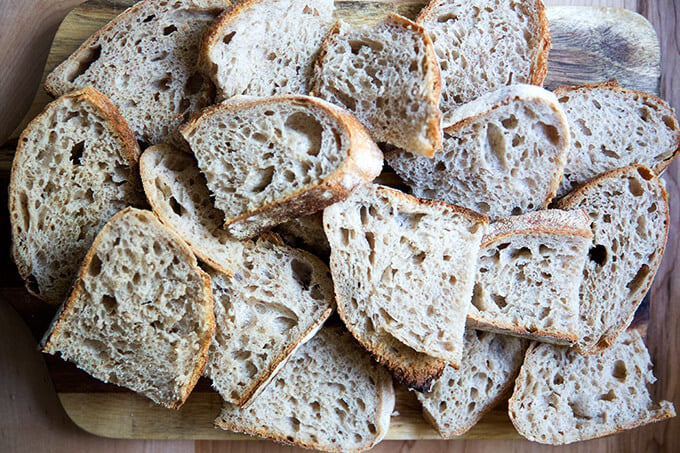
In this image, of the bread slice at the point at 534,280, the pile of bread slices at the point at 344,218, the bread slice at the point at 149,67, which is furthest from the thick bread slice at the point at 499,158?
the bread slice at the point at 149,67

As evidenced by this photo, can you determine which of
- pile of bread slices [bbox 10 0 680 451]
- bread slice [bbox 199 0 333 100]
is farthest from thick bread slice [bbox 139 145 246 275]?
bread slice [bbox 199 0 333 100]

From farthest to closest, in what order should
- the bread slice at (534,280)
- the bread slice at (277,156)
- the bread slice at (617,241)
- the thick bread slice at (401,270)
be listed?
the bread slice at (617,241)
the bread slice at (534,280)
the thick bread slice at (401,270)
the bread slice at (277,156)

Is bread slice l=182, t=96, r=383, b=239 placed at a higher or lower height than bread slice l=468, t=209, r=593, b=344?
higher

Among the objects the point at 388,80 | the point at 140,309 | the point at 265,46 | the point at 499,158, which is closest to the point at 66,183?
the point at 140,309

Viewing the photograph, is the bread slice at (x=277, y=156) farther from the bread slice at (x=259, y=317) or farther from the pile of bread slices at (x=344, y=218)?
the bread slice at (x=259, y=317)

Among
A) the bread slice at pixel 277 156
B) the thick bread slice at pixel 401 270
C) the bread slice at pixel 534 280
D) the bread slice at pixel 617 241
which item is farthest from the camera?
the bread slice at pixel 617 241

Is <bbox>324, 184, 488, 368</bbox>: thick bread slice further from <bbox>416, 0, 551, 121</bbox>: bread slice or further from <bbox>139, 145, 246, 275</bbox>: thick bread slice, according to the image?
<bbox>416, 0, 551, 121</bbox>: bread slice
